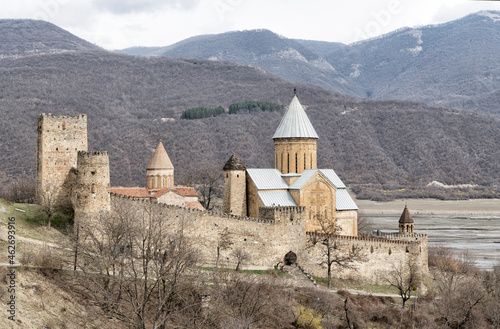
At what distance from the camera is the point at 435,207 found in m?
85.6

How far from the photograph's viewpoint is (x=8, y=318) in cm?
2053

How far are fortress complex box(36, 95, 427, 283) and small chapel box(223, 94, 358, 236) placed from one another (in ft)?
0.21

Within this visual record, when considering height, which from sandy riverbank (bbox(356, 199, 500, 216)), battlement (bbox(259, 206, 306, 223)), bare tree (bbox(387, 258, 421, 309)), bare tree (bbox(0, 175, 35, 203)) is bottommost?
bare tree (bbox(387, 258, 421, 309))

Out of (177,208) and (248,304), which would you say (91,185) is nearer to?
(177,208)

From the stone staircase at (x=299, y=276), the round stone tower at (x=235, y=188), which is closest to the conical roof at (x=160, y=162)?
the round stone tower at (x=235, y=188)

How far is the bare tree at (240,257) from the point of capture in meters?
31.9

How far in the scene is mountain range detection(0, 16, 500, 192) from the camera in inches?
3142

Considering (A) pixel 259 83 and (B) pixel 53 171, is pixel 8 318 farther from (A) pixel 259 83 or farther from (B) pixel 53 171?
(A) pixel 259 83

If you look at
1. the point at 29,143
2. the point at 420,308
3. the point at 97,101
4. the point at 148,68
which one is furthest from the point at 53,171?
the point at 148,68

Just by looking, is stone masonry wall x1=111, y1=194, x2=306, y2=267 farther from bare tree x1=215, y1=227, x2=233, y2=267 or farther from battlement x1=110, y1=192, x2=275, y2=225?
bare tree x1=215, y1=227, x2=233, y2=267

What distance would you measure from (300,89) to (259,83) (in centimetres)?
1149

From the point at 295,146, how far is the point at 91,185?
54.2ft

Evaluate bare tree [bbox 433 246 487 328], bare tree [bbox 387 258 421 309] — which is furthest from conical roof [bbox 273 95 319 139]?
bare tree [bbox 433 246 487 328]

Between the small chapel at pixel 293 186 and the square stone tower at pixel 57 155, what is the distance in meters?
10.4
